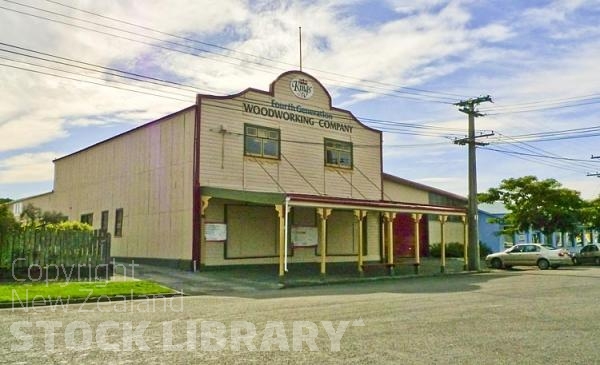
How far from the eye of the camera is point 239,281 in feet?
62.4

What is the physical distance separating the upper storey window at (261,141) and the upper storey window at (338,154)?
3.16 meters

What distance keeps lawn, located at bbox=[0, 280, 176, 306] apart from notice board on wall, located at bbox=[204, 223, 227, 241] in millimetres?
5164

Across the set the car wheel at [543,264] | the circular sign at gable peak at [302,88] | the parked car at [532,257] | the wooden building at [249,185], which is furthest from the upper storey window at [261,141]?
the car wheel at [543,264]

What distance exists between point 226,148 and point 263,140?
83.2 inches

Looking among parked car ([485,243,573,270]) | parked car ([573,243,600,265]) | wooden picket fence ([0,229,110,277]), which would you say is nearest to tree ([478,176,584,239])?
parked car ([573,243,600,265])

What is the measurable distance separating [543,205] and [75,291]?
3079cm

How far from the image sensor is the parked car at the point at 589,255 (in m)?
34.1

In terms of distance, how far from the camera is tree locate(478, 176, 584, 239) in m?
36.0

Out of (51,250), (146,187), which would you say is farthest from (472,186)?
(51,250)

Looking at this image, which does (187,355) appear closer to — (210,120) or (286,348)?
(286,348)

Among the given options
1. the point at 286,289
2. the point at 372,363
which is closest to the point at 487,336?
the point at 372,363

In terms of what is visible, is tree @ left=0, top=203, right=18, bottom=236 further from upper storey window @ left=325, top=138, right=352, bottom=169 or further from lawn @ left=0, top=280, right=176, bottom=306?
upper storey window @ left=325, top=138, right=352, bottom=169

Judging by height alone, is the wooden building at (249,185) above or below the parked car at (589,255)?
above

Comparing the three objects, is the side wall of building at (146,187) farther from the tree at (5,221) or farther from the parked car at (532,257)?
the parked car at (532,257)
